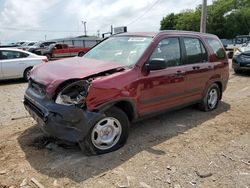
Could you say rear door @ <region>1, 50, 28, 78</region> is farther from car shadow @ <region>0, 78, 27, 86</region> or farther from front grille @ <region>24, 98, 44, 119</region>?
front grille @ <region>24, 98, 44, 119</region>

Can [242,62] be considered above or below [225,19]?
below

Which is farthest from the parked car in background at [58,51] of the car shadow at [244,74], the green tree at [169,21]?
the green tree at [169,21]

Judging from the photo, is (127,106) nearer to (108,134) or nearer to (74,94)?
(108,134)

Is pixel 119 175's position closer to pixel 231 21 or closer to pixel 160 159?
pixel 160 159

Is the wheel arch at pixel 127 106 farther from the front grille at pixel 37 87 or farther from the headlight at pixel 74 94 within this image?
the front grille at pixel 37 87

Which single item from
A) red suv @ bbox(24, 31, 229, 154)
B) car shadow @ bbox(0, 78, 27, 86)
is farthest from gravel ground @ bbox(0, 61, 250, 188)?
car shadow @ bbox(0, 78, 27, 86)

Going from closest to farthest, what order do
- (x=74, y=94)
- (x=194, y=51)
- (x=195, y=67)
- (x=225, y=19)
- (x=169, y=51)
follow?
(x=74, y=94) → (x=169, y=51) → (x=195, y=67) → (x=194, y=51) → (x=225, y=19)

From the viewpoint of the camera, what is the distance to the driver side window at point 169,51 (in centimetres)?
525

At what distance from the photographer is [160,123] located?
5.95m

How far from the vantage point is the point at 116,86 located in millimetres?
4410

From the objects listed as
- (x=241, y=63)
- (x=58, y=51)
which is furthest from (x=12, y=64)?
(x=58, y=51)

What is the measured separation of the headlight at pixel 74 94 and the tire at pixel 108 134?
423mm

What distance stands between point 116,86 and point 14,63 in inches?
322

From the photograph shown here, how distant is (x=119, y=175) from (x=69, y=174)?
64 centimetres
